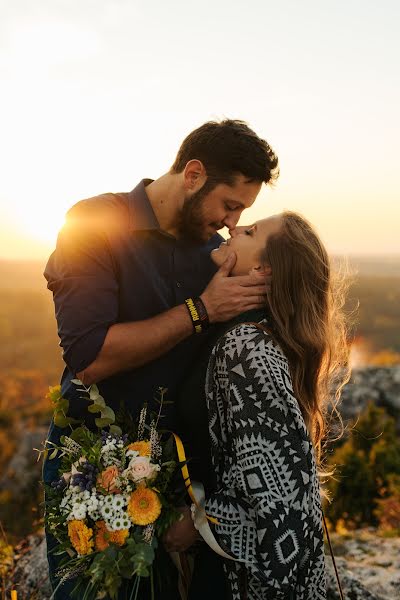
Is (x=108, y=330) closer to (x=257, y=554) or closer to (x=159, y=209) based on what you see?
(x=159, y=209)

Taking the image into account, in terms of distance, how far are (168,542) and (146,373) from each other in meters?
0.73

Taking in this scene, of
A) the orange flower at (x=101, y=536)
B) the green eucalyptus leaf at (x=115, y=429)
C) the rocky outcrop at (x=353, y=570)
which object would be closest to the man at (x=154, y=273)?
the green eucalyptus leaf at (x=115, y=429)

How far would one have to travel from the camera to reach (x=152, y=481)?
2.31m

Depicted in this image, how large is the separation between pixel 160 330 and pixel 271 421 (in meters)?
0.63

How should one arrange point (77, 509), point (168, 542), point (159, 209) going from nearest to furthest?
point (77, 509)
point (168, 542)
point (159, 209)

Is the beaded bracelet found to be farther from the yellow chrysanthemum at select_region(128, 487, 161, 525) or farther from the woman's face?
the yellow chrysanthemum at select_region(128, 487, 161, 525)

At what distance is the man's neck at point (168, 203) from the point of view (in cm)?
310

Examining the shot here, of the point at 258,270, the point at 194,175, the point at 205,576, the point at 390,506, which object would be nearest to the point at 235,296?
the point at 258,270

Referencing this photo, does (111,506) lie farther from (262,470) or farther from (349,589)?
(349,589)

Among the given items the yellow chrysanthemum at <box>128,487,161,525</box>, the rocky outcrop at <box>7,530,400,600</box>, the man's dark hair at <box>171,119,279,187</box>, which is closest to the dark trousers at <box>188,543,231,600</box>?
the yellow chrysanthemum at <box>128,487,161,525</box>

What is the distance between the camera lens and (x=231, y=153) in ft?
A: 10.1

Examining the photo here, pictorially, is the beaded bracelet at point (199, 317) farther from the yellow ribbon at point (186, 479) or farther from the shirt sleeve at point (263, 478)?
the yellow ribbon at point (186, 479)

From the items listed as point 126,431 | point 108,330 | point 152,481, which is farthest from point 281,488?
point 108,330

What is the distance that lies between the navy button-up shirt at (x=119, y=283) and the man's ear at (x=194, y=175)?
0.80 ft
